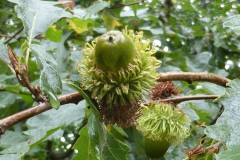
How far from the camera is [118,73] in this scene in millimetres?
1377

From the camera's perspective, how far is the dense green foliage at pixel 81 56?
1520 mm

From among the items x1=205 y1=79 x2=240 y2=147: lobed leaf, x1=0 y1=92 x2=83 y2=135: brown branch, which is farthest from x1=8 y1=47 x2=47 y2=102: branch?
x1=205 y1=79 x2=240 y2=147: lobed leaf

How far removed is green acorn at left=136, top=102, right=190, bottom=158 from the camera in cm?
163

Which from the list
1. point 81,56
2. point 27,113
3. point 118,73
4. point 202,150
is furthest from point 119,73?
point 81,56

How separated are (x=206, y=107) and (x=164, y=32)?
1.96 ft

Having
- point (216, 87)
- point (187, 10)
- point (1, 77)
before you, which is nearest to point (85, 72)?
point (216, 87)

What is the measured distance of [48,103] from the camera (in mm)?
Answer: 1408

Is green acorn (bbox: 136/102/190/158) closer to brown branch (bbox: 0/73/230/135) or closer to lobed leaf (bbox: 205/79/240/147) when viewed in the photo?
brown branch (bbox: 0/73/230/135)

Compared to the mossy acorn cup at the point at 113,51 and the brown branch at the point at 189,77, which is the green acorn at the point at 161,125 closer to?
the brown branch at the point at 189,77

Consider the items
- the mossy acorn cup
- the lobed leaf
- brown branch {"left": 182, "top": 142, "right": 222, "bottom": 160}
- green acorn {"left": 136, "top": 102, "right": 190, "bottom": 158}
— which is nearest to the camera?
the lobed leaf

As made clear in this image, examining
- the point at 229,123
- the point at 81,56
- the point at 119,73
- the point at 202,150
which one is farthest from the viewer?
the point at 81,56

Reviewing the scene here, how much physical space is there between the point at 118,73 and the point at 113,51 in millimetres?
79

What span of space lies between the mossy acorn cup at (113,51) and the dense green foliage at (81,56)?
0.49ft

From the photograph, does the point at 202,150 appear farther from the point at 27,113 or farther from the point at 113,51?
the point at 27,113
